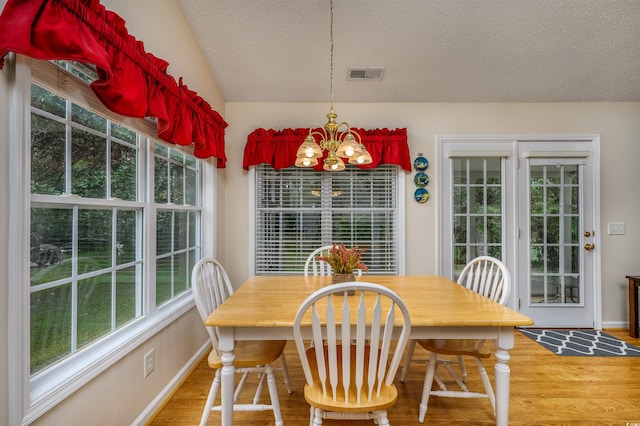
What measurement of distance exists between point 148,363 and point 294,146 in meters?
2.15

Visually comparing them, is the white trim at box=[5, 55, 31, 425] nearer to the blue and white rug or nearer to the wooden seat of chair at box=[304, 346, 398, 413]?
the wooden seat of chair at box=[304, 346, 398, 413]

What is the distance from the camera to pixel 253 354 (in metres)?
1.64

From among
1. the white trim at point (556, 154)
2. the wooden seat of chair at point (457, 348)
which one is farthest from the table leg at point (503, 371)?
the white trim at point (556, 154)

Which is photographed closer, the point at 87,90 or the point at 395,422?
the point at 87,90

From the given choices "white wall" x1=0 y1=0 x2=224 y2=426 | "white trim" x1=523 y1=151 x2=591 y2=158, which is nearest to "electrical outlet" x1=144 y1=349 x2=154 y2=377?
"white wall" x1=0 y1=0 x2=224 y2=426

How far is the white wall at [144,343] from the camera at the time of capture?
991 mm

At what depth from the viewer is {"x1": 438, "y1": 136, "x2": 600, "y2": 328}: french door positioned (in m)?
3.22

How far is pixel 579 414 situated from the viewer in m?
1.85

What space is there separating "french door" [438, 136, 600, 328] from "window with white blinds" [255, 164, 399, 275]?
624 mm

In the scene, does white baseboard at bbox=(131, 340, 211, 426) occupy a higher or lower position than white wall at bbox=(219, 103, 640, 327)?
lower

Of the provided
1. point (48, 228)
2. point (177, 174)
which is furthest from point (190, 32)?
point (48, 228)

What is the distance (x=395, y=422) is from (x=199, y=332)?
5.46ft

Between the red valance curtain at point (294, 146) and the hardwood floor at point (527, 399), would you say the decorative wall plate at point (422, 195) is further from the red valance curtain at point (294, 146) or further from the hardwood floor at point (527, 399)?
the hardwood floor at point (527, 399)

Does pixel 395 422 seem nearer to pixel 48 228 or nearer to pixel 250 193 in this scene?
pixel 48 228
